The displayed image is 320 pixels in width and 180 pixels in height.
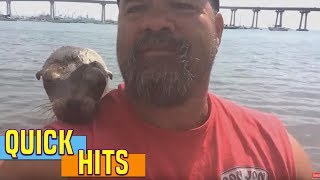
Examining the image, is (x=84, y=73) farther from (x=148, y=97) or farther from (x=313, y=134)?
(x=313, y=134)

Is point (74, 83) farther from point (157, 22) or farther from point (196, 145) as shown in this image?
point (196, 145)

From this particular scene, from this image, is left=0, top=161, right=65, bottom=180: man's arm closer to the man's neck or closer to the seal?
the seal

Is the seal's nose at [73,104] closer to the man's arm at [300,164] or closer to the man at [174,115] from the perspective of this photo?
the man at [174,115]

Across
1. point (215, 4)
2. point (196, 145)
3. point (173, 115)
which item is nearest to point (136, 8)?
point (215, 4)

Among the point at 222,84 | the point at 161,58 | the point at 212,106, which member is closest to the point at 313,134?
the point at 222,84

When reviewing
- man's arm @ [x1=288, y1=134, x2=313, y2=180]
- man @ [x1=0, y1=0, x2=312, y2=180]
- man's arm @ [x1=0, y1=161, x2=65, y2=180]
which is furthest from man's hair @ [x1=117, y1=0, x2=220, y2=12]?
man's arm @ [x1=0, y1=161, x2=65, y2=180]

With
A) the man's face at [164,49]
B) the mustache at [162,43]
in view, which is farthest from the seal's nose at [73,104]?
the mustache at [162,43]
